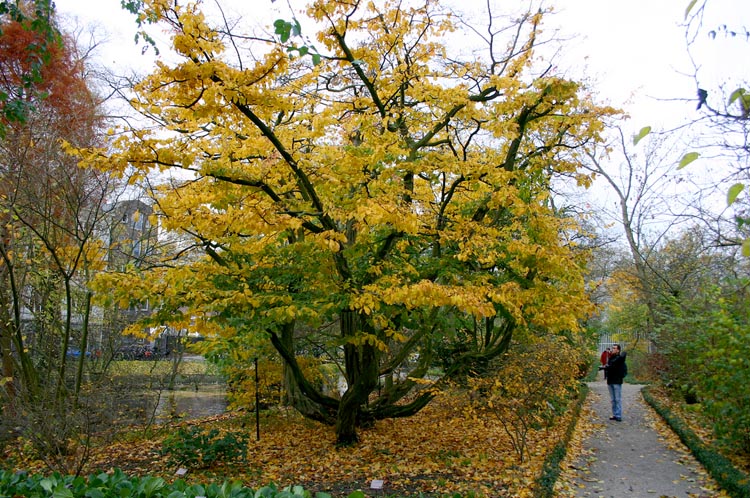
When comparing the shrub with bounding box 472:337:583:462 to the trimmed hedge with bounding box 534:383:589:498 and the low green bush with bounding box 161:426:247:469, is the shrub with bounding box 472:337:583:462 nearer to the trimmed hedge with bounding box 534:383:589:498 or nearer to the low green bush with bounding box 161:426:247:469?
the trimmed hedge with bounding box 534:383:589:498

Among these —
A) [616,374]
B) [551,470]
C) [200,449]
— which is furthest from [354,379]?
[616,374]

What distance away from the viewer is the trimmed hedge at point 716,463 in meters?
5.76

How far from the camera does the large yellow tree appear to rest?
526 cm

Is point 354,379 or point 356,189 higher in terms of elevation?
point 356,189

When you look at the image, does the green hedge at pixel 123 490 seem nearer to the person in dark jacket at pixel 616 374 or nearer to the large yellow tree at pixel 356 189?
the large yellow tree at pixel 356 189

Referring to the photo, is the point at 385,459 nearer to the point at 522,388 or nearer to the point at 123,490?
the point at 522,388

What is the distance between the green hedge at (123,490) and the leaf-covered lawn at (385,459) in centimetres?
303

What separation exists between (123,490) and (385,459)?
5.04 m

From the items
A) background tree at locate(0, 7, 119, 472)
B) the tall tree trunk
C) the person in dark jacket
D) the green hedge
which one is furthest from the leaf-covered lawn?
the green hedge

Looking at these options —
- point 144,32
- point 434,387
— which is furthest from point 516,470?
point 144,32

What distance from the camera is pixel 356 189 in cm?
663

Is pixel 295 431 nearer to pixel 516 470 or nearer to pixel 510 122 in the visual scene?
pixel 516 470

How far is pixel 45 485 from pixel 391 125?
5.79 m

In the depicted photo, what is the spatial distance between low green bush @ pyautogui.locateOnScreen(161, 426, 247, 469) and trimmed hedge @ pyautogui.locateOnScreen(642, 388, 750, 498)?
555 centimetres
